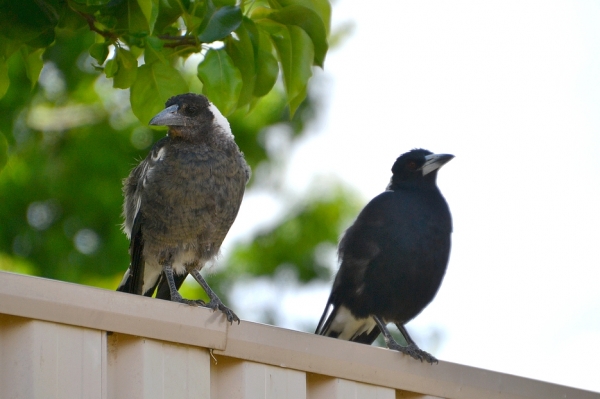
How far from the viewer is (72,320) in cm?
154

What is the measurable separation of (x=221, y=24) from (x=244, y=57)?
24 centimetres

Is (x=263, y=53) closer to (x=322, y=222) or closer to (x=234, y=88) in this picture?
(x=234, y=88)

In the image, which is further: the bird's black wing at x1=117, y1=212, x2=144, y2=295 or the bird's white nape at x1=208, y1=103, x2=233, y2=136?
the bird's white nape at x1=208, y1=103, x2=233, y2=136

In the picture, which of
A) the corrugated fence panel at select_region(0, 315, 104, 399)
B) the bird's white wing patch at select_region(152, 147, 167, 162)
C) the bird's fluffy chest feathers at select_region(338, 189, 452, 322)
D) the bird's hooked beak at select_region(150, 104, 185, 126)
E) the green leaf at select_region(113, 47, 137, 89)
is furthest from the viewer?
the bird's fluffy chest feathers at select_region(338, 189, 452, 322)

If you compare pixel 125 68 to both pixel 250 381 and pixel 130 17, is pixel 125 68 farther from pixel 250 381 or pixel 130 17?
pixel 250 381

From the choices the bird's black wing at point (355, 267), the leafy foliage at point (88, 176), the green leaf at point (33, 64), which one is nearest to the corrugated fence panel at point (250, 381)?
the green leaf at point (33, 64)

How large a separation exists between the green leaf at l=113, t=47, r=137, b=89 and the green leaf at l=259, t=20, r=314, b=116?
0.43 metres

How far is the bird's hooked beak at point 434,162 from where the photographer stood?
3.93 metres

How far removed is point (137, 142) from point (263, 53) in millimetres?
4700

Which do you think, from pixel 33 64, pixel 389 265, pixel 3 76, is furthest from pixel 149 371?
pixel 389 265

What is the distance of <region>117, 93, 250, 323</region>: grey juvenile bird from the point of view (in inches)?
→ 116

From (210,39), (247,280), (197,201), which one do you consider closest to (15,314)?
(210,39)

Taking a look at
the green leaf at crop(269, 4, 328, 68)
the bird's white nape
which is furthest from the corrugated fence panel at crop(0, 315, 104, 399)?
the bird's white nape

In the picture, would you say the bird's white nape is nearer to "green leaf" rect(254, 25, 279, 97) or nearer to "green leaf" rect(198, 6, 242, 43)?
"green leaf" rect(254, 25, 279, 97)
